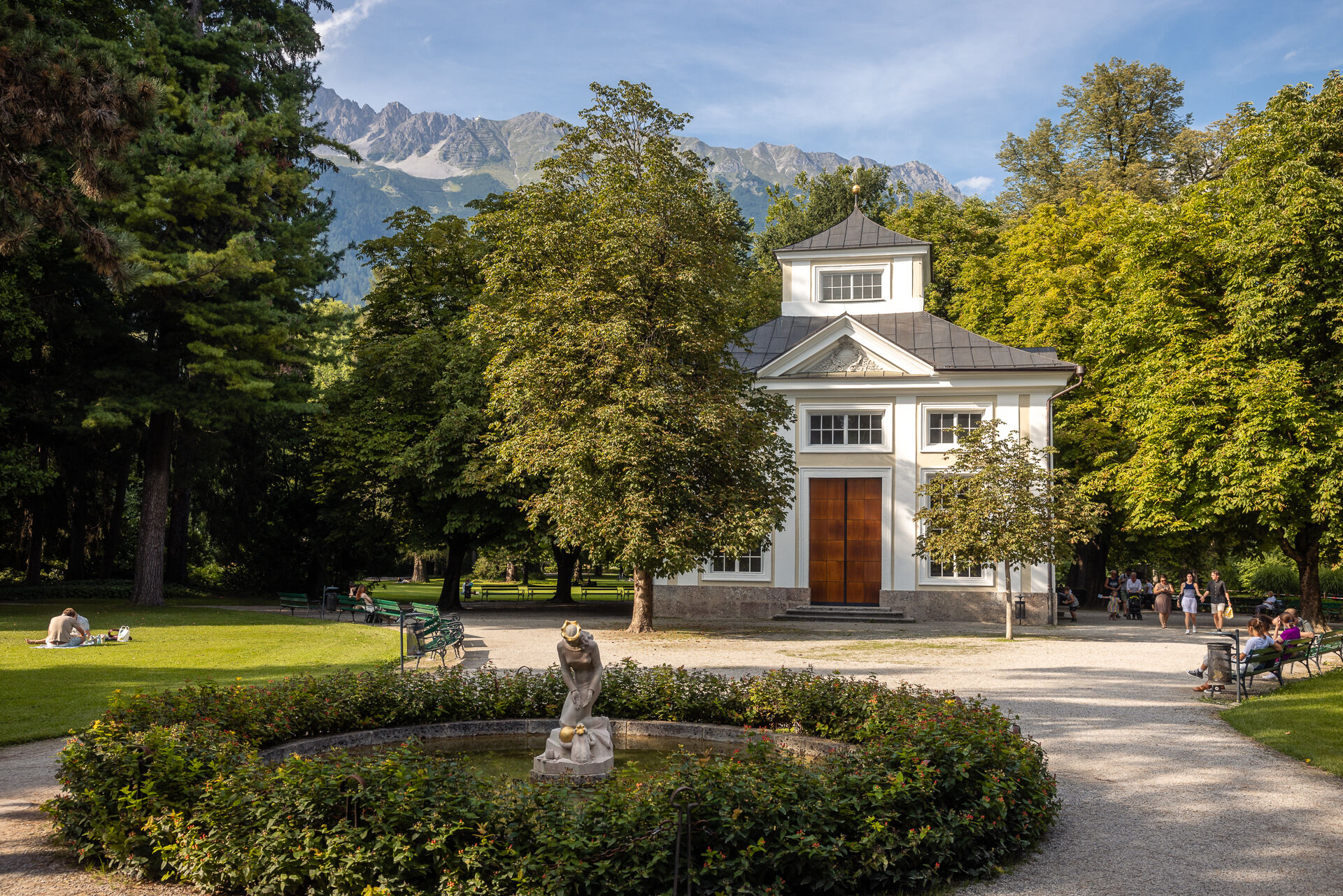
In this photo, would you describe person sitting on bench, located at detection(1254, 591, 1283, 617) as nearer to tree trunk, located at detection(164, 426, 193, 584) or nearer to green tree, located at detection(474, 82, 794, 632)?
green tree, located at detection(474, 82, 794, 632)

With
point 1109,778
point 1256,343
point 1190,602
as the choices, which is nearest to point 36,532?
point 1109,778

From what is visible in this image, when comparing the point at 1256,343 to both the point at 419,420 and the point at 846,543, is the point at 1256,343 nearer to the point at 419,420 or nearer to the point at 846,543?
the point at 846,543

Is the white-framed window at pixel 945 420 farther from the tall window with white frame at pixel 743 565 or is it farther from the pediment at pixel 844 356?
the tall window with white frame at pixel 743 565

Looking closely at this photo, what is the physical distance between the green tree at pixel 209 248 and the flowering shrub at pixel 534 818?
18.8 metres

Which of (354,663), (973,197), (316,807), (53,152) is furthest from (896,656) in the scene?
(973,197)

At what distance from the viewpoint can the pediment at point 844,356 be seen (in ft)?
93.3

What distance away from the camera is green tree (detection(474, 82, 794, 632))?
800 inches

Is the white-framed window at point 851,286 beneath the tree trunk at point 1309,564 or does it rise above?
above

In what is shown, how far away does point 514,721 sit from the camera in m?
9.65

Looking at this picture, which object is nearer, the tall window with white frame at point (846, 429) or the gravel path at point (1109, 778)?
the gravel path at point (1109, 778)

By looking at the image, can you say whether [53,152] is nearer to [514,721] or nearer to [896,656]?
[514,721]

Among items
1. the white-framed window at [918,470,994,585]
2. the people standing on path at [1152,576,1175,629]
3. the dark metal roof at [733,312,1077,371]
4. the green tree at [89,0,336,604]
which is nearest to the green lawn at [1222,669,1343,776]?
the white-framed window at [918,470,994,585]

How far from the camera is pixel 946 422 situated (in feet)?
93.5

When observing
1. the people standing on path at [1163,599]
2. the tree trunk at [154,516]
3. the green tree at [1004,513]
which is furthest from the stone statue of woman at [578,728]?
the people standing on path at [1163,599]
